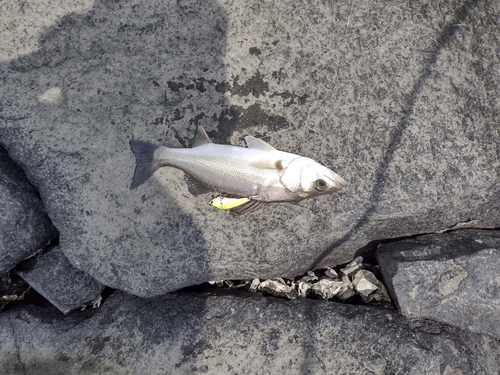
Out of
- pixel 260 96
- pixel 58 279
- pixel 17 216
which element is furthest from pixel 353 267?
pixel 17 216

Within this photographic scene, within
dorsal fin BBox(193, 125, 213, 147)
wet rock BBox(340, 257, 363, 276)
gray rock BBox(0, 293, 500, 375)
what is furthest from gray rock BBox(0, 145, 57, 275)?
wet rock BBox(340, 257, 363, 276)

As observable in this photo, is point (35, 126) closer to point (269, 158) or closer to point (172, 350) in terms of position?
point (269, 158)

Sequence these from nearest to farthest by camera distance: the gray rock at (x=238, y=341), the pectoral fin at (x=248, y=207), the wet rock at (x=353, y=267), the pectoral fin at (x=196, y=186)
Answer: the pectoral fin at (x=248, y=207) < the pectoral fin at (x=196, y=186) < the gray rock at (x=238, y=341) < the wet rock at (x=353, y=267)

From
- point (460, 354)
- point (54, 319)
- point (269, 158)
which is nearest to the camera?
point (269, 158)

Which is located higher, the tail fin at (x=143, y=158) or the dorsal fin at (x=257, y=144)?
the dorsal fin at (x=257, y=144)

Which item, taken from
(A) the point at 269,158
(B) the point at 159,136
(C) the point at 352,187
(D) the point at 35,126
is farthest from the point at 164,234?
(C) the point at 352,187

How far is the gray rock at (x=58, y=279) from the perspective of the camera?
12.5 feet

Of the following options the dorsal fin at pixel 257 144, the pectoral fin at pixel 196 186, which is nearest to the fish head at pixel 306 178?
the dorsal fin at pixel 257 144

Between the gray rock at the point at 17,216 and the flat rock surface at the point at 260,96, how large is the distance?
0.83 feet

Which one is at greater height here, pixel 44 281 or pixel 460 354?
pixel 460 354

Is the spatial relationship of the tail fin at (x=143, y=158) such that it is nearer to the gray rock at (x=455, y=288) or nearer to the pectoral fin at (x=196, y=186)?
the pectoral fin at (x=196, y=186)

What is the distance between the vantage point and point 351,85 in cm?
337

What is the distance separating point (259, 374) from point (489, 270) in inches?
79.0

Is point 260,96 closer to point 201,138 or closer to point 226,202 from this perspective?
point 201,138
